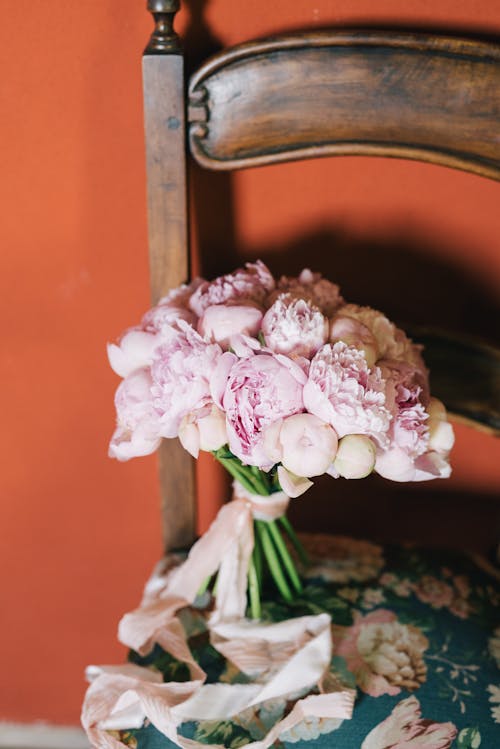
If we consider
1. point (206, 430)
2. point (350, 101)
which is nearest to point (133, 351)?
point (206, 430)

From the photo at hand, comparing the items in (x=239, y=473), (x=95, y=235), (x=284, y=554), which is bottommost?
(x=284, y=554)

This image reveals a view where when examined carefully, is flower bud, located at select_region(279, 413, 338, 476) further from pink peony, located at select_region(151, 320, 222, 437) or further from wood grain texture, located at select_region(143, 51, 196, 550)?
wood grain texture, located at select_region(143, 51, 196, 550)

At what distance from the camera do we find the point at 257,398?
58cm

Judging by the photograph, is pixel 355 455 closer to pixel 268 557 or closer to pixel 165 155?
pixel 268 557

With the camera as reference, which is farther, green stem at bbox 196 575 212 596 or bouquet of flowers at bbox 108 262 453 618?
green stem at bbox 196 575 212 596

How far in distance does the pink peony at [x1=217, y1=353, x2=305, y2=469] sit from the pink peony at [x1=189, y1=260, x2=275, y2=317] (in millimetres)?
102

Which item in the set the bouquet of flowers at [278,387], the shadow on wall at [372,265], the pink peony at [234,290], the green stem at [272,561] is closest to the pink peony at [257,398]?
the bouquet of flowers at [278,387]

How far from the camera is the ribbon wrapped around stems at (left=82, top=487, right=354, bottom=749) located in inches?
26.7

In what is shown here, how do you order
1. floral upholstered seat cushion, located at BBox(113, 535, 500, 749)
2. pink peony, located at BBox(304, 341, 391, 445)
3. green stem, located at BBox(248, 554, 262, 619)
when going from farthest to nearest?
1. green stem, located at BBox(248, 554, 262, 619)
2. floral upholstered seat cushion, located at BBox(113, 535, 500, 749)
3. pink peony, located at BBox(304, 341, 391, 445)

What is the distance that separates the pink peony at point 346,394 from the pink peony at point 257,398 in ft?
0.05

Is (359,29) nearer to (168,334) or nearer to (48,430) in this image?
(168,334)

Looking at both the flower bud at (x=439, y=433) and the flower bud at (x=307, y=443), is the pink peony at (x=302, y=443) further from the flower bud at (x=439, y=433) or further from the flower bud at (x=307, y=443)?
the flower bud at (x=439, y=433)

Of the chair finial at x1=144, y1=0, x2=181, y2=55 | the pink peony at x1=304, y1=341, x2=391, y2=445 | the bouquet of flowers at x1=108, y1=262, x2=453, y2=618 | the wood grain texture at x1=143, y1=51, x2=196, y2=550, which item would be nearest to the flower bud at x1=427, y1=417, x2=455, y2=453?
the bouquet of flowers at x1=108, y1=262, x2=453, y2=618

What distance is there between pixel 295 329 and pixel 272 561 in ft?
1.03
